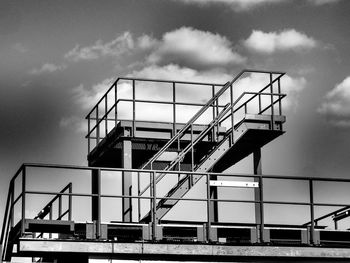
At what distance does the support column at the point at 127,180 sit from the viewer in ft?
70.0

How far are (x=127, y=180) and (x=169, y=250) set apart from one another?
5246 millimetres

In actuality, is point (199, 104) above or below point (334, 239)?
above

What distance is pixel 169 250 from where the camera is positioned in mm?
16641

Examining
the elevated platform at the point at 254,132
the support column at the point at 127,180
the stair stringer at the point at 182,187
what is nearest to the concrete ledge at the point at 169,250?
the stair stringer at the point at 182,187

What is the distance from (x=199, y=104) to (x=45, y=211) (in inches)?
215

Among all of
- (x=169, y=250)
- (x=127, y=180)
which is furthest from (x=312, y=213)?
(x=127, y=180)

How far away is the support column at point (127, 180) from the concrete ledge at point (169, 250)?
453 centimetres

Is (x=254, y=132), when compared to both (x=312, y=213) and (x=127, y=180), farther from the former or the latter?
(x=312, y=213)

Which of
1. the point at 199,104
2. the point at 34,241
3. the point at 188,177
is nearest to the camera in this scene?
the point at 34,241

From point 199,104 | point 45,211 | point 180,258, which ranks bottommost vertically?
point 180,258

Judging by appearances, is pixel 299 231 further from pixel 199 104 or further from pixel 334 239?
pixel 199 104

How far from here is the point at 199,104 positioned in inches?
933

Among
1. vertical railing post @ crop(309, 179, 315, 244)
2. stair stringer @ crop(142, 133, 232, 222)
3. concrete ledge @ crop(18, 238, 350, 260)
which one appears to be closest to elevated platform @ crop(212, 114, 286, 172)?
stair stringer @ crop(142, 133, 232, 222)

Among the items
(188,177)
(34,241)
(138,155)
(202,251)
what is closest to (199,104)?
(138,155)
